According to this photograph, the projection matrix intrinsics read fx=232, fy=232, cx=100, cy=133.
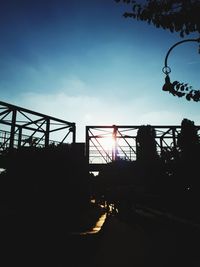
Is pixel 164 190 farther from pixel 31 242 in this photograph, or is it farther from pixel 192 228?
pixel 31 242

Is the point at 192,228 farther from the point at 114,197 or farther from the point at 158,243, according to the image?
the point at 114,197

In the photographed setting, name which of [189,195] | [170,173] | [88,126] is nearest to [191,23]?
[189,195]

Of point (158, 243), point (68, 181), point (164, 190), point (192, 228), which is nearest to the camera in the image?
point (192, 228)

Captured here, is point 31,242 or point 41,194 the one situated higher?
point 41,194

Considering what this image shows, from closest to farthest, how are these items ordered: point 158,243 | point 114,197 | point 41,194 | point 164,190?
point 158,243 < point 41,194 < point 164,190 < point 114,197

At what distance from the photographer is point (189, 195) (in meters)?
12.8

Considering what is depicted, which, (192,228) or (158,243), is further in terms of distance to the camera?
(158,243)

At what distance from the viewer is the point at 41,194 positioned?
10289mm

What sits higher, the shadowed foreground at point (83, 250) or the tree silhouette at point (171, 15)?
the tree silhouette at point (171, 15)

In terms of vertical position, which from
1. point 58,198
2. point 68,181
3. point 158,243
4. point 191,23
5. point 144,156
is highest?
point 191,23

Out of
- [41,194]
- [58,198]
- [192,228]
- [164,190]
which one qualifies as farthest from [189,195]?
[41,194]

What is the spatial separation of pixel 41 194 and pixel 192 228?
631 cm

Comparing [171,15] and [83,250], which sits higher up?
[171,15]

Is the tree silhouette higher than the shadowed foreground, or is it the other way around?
the tree silhouette
